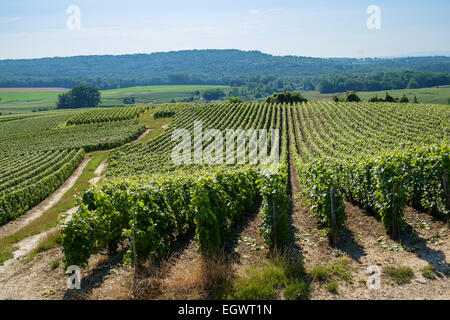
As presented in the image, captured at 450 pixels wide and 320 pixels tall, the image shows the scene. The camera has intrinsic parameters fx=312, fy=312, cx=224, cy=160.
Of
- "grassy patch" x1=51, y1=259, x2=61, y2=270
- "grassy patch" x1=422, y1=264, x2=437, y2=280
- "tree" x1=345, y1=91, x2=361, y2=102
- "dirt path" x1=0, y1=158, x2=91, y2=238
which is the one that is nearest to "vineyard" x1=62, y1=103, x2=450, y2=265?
"grassy patch" x1=51, y1=259, x2=61, y2=270

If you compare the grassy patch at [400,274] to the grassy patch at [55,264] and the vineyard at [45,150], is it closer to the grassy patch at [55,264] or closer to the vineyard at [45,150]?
the grassy patch at [55,264]

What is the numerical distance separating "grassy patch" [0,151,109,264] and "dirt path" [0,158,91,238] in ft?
2.34

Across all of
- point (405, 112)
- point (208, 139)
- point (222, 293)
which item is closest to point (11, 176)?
point (208, 139)

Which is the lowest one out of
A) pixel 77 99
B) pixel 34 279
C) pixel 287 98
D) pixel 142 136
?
pixel 34 279

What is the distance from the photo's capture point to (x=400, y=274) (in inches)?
307

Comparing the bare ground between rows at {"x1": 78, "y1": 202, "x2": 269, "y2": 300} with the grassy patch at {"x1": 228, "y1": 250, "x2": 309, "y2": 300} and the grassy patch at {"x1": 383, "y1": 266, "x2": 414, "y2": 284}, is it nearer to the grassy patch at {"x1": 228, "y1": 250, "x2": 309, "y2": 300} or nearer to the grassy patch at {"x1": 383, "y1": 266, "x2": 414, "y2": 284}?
the grassy patch at {"x1": 228, "y1": 250, "x2": 309, "y2": 300}

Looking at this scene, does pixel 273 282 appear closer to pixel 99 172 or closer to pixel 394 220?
pixel 394 220

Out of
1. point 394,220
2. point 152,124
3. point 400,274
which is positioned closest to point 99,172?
point 152,124

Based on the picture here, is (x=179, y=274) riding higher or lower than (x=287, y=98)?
lower

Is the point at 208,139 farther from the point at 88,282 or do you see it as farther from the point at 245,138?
the point at 88,282

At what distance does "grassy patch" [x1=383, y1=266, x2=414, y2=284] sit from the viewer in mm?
7605

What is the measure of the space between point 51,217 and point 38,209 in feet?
22.0
